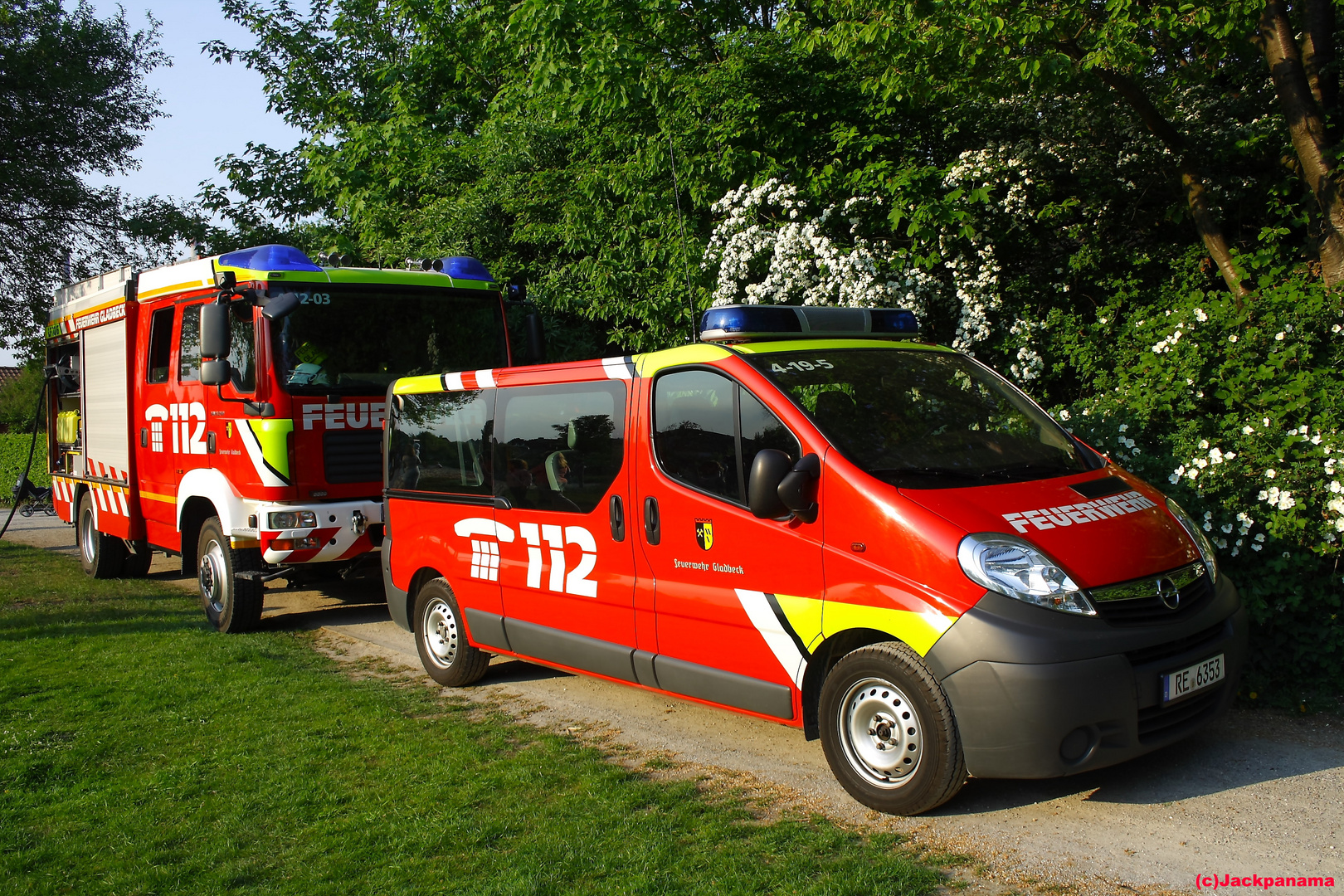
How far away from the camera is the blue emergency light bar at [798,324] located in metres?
5.06

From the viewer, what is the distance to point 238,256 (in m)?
8.23

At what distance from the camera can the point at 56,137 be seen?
2247cm

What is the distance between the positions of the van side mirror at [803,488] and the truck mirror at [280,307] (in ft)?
16.1

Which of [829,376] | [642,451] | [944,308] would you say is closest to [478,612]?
[642,451]

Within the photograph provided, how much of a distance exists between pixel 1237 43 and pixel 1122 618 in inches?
242

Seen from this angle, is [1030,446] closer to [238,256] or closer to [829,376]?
[829,376]

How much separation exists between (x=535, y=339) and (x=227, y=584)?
10.8 feet

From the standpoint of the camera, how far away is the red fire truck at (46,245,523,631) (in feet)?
26.0

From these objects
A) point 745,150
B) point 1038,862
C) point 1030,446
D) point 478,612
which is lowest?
point 1038,862

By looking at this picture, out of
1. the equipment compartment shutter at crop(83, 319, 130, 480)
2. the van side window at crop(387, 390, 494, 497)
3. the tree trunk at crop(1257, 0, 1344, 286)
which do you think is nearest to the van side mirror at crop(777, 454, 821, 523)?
the van side window at crop(387, 390, 494, 497)

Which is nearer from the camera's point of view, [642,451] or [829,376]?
[829,376]

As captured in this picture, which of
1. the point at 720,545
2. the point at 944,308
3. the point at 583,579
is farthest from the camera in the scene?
the point at 944,308

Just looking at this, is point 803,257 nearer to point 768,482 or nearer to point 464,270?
point 464,270

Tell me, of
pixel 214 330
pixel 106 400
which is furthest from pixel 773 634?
pixel 106 400
